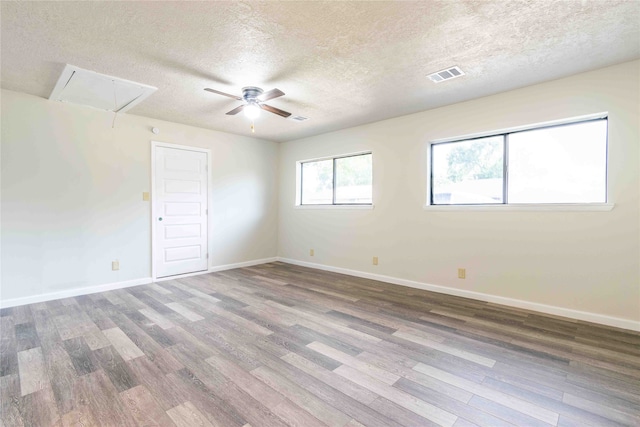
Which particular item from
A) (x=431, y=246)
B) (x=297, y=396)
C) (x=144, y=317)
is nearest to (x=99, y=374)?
(x=144, y=317)

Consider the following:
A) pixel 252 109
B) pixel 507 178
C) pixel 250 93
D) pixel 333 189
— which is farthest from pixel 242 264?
pixel 507 178

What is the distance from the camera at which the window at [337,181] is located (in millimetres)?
5133

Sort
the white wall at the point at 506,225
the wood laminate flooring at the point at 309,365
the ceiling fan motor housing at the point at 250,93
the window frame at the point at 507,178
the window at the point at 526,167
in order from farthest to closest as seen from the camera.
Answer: the ceiling fan motor housing at the point at 250,93 → the window at the point at 526,167 → the window frame at the point at 507,178 → the white wall at the point at 506,225 → the wood laminate flooring at the point at 309,365

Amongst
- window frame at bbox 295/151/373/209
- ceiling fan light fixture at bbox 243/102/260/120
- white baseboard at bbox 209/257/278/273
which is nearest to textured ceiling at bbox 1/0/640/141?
ceiling fan light fixture at bbox 243/102/260/120

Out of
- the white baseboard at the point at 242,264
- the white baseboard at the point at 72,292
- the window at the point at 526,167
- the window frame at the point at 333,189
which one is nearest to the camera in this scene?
the window at the point at 526,167

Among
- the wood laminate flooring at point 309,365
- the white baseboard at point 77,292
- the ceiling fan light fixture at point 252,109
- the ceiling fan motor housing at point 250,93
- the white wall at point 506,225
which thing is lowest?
the wood laminate flooring at point 309,365

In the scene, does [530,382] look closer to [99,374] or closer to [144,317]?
[99,374]

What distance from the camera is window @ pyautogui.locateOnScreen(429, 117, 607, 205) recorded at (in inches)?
123

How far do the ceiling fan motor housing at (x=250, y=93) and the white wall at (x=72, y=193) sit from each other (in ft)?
7.08

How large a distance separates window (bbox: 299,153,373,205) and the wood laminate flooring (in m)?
2.16

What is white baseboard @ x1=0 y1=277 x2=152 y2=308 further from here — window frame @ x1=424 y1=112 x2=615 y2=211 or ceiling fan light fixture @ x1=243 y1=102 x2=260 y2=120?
window frame @ x1=424 y1=112 x2=615 y2=211

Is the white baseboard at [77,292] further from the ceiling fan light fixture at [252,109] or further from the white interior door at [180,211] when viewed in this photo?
the ceiling fan light fixture at [252,109]

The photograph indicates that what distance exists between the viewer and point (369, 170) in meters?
5.06

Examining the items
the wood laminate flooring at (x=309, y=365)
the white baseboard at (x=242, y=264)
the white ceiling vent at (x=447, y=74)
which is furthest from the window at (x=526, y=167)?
the white baseboard at (x=242, y=264)
